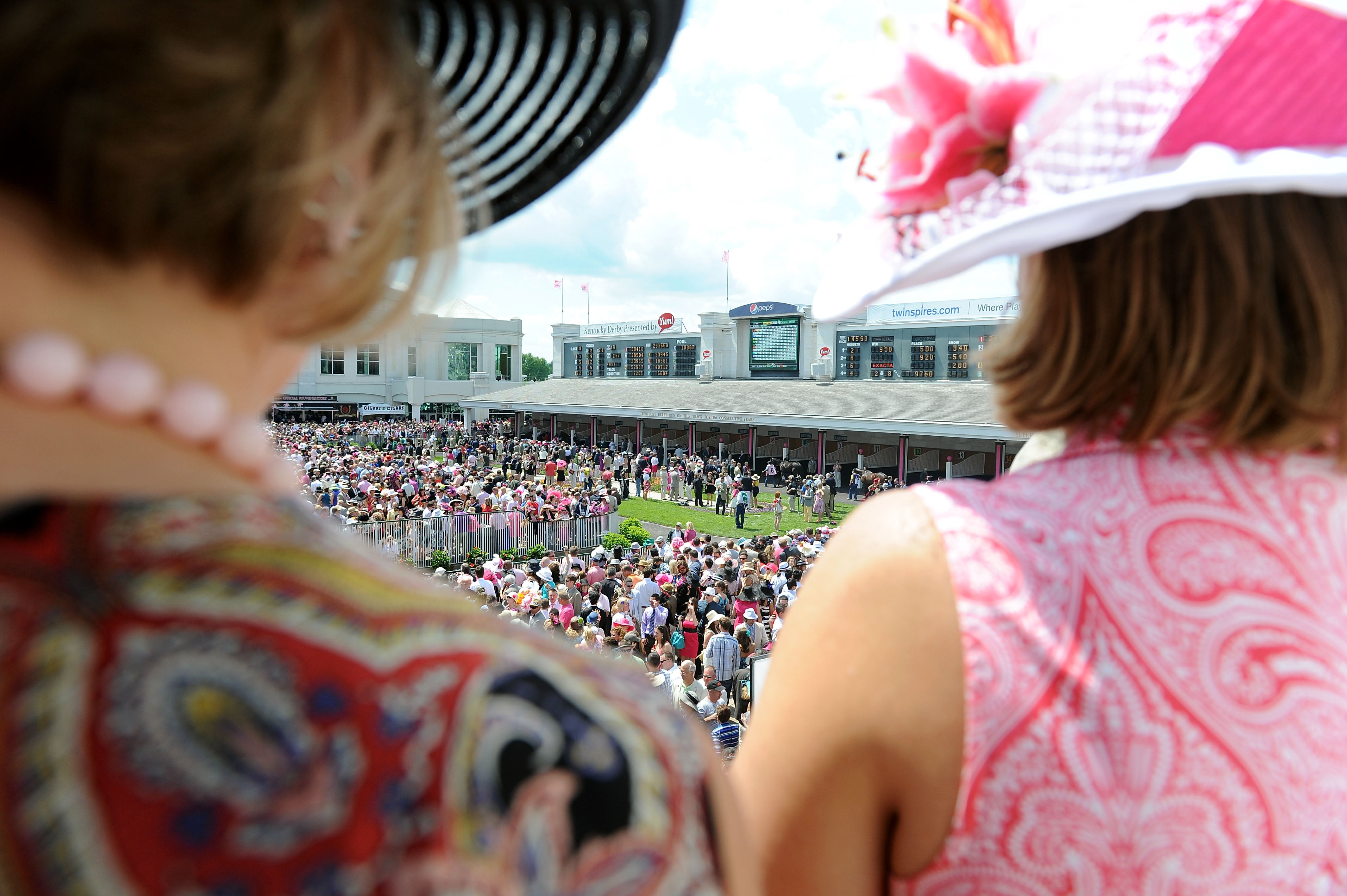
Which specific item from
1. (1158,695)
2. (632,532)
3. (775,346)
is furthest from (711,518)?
(1158,695)

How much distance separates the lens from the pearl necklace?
0.49 meters

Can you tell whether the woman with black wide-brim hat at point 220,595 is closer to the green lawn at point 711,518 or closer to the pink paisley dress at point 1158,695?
the pink paisley dress at point 1158,695

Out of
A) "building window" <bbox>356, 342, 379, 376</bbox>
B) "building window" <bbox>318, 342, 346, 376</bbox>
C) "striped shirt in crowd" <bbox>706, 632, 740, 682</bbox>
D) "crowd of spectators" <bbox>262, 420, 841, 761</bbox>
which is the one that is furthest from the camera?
"building window" <bbox>356, 342, 379, 376</bbox>

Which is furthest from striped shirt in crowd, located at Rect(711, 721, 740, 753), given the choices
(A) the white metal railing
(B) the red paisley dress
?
(A) the white metal railing

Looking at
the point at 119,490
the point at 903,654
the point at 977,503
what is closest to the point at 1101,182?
the point at 977,503

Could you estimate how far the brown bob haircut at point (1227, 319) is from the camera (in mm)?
938

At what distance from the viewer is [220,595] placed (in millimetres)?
525

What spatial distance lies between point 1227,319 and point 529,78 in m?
0.88

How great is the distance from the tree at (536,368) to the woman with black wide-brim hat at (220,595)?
355 feet

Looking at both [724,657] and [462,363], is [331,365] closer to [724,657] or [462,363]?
[462,363]

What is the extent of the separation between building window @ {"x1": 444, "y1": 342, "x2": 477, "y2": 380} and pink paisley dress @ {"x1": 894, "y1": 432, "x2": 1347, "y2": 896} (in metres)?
56.1

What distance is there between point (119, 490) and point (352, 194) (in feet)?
0.87

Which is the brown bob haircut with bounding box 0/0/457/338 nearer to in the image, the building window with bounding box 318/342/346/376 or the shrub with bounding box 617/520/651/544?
the shrub with bounding box 617/520/651/544

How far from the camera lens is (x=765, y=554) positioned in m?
13.3
